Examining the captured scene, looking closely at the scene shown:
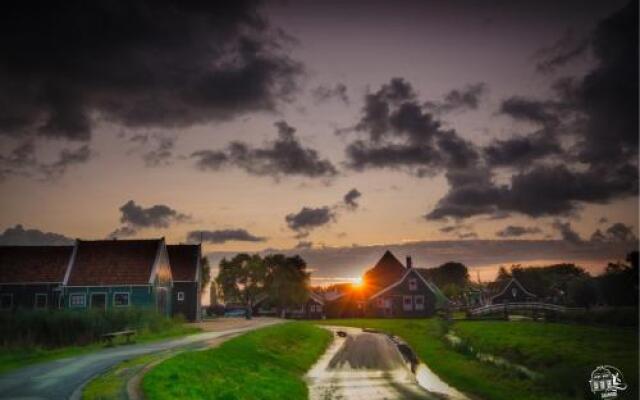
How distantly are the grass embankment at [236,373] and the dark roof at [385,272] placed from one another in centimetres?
7551

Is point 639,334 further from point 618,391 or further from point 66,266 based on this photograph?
point 66,266

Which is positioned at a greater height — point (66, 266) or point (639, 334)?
point (66, 266)

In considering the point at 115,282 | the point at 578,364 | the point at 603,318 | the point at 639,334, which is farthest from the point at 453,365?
the point at 115,282

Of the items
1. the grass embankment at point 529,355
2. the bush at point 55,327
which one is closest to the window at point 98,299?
the bush at point 55,327

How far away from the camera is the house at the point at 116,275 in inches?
2360

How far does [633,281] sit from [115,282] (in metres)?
54.0

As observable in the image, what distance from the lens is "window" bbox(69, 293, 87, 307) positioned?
59.9 meters

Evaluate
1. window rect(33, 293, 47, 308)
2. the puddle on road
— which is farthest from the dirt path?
window rect(33, 293, 47, 308)

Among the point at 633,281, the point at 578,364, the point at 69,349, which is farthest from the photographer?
the point at 633,281

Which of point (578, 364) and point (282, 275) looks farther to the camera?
point (282, 275)

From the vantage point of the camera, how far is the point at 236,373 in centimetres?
2786

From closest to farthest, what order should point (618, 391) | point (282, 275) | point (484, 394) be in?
point (618, 391) < point (484, 394) < point (282, 275)

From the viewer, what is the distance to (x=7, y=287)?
6125 centimetres

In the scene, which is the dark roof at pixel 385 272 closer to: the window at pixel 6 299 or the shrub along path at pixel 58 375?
the window at pixel 6 299
